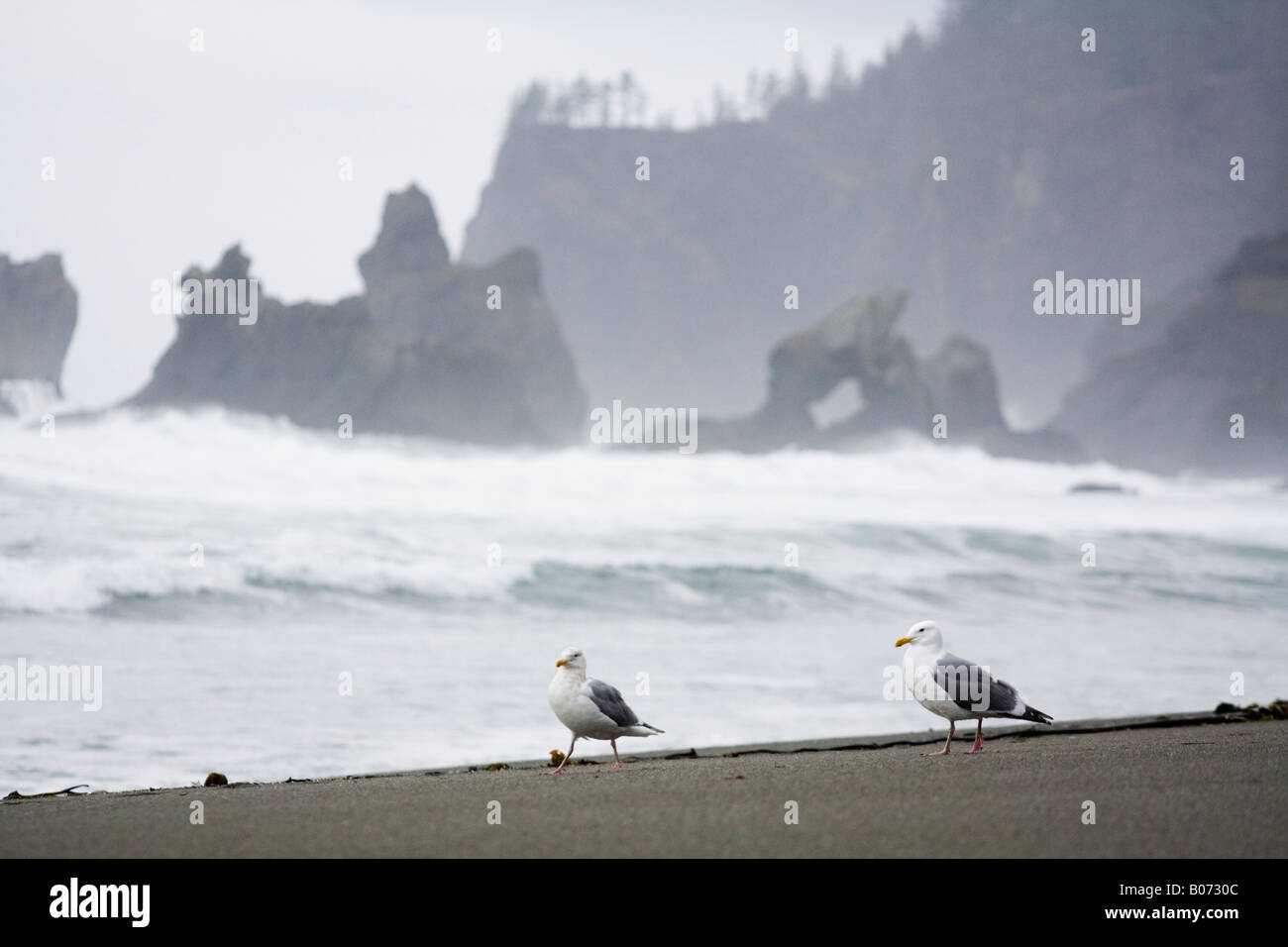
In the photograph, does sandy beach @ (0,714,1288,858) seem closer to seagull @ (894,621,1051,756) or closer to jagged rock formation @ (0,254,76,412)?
seagull @ (894,621,1051,756)

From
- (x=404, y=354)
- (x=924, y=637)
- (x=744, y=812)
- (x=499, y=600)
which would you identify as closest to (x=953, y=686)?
(x=924, y=637)

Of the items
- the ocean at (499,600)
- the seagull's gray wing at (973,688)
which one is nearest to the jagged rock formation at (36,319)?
the ocean at (499,600)

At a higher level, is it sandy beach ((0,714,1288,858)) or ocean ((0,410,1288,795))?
ocean ((0,410,1288,795))

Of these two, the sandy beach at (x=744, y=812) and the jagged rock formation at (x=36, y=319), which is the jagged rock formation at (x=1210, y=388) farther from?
the sandy beach at (x=744, y=812)

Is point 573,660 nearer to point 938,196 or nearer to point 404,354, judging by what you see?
point 404,354

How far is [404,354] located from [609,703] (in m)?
28.0

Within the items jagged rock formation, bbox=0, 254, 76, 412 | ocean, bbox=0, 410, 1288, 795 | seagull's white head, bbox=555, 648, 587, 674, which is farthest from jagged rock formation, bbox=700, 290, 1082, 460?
seagull's white head, bbox=555, 648, 587, 674

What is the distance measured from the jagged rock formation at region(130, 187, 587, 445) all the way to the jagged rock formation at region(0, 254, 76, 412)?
1.99 metres

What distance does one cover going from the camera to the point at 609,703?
4.71m

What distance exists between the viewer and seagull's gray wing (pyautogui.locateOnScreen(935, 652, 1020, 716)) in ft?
14.5

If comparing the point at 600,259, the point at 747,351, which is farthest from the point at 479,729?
the point at 600,259

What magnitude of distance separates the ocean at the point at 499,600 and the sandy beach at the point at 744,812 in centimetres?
245

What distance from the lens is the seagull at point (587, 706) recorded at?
4668mm
